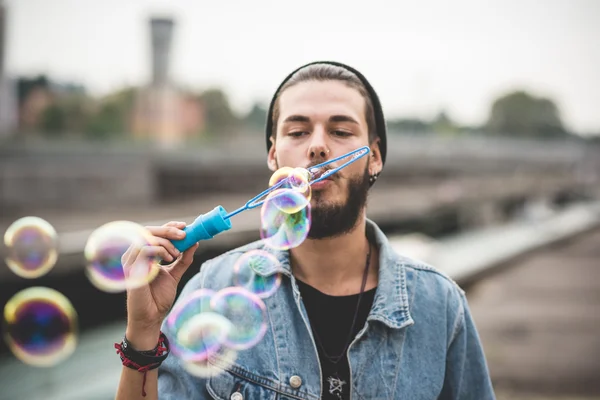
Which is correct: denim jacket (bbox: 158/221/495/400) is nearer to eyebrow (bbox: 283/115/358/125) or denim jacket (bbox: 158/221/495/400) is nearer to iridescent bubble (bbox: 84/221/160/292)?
iridescent bubble (bbox: 84/221/160/292)

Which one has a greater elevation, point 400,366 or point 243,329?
point 243,329

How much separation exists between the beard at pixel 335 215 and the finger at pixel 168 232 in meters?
0.66

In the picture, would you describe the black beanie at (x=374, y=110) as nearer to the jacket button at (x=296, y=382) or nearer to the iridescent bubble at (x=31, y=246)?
the jacket button at (x=296, y=382)

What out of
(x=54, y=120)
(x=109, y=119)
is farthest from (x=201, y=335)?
(x=109, y=119)

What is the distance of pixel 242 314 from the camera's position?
7.23ft

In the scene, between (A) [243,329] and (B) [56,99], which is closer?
(A) [243,329]

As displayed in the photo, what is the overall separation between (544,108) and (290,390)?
117 metres

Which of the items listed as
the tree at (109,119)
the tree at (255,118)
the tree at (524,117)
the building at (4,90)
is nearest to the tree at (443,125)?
the tree at (524,117)

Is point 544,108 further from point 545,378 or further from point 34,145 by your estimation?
point 545,378

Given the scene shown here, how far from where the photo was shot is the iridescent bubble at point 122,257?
1.80 m

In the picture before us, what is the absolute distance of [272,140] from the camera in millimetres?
2613

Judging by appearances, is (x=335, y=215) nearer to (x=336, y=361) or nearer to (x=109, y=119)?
(x=336, y=361)

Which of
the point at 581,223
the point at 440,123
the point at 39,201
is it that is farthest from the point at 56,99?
the point at 440,123

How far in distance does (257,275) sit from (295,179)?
54 cm
